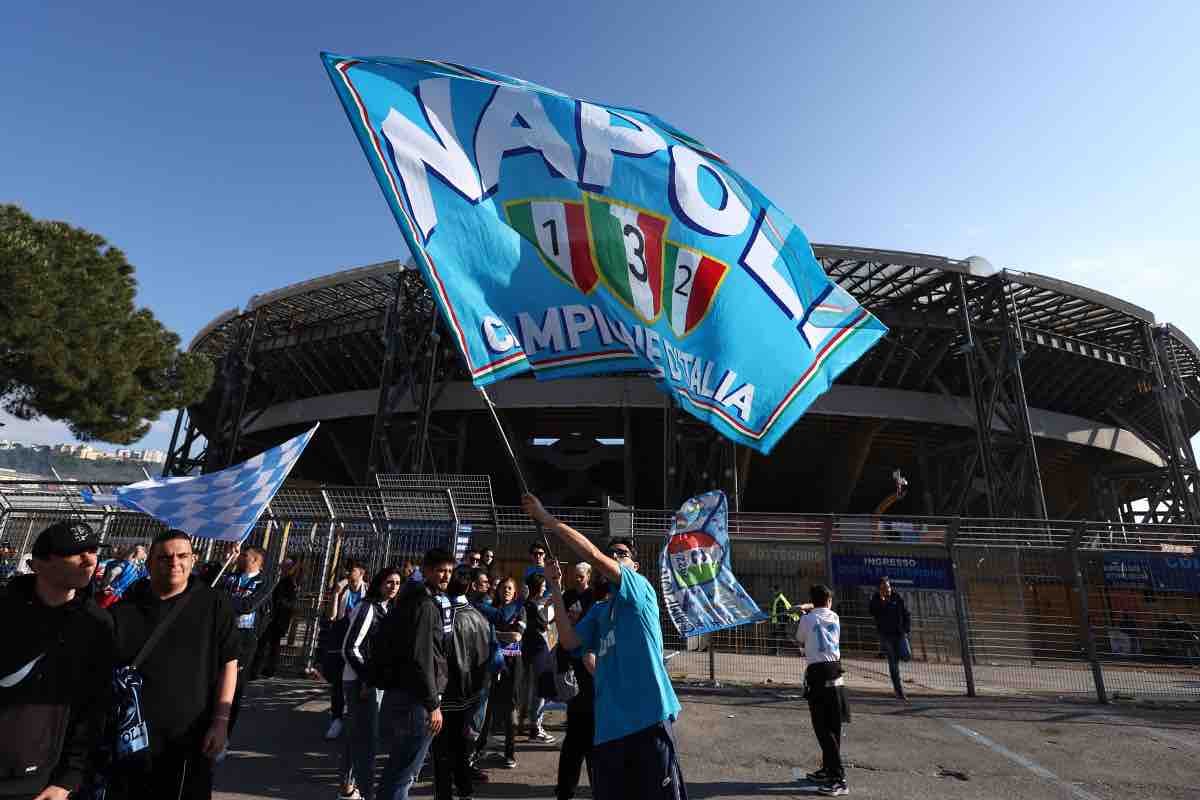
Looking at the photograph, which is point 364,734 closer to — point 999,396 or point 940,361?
point 940,361

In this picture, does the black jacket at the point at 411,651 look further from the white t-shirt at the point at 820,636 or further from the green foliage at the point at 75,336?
the green foliage at the point at 75,336

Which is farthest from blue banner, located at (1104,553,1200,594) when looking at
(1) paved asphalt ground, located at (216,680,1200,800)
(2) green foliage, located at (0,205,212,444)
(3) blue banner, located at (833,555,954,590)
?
(2) green foliage, located at (0,205,212,444)

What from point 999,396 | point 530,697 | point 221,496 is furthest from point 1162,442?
point 221,496

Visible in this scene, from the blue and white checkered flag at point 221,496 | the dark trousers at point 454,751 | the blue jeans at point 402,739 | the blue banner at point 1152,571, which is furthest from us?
→ the blue banner at point 1152,571

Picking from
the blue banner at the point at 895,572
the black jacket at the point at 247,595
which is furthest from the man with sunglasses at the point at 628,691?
the blue banner at the point at 895,572

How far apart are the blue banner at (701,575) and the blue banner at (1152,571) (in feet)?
21.8

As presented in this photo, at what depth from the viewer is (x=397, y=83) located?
4.62 meters

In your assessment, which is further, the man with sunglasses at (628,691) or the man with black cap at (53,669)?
the man with sunglasses at (628,691)

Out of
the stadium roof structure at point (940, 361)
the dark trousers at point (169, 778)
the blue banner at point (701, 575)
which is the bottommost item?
the dark trousers at point (169, 778)

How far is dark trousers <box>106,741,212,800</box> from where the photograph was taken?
2721 millimetres

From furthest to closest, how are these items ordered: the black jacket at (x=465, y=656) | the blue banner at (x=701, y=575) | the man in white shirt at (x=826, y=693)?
1. the blue banner at (x=701, y=575)
2. the man in white shirt at (x=826, y=693)
3. the black jacket at (x=465, y=656)

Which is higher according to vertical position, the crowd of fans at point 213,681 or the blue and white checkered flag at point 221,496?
the blue and white checkered flag at point 221,496

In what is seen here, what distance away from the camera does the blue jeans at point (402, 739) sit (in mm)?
3584

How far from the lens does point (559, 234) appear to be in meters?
4.51
